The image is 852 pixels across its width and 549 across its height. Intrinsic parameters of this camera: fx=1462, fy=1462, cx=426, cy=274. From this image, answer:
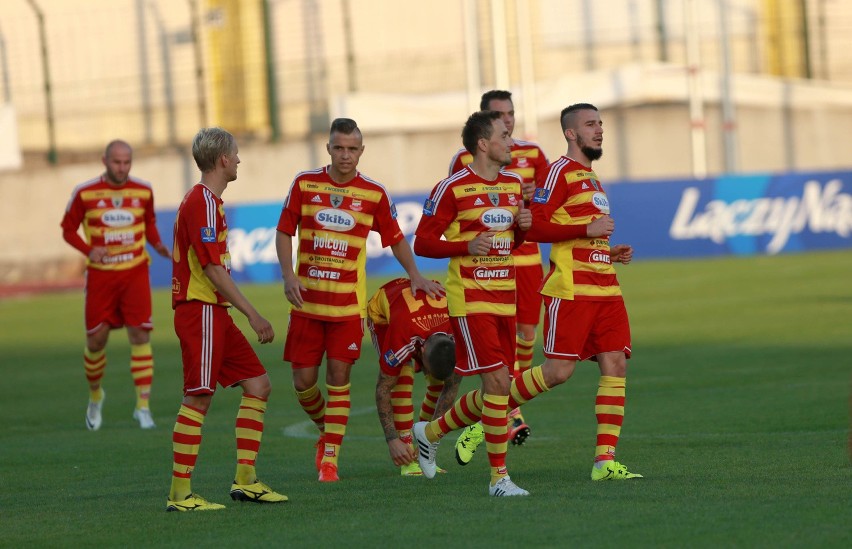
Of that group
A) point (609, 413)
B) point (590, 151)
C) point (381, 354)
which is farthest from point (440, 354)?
point (590, 151)

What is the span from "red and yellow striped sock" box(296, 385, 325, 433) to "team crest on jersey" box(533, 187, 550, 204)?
194 centimetres

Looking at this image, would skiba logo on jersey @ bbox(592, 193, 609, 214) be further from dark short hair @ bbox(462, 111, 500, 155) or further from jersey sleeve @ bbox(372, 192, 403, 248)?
jersey sleeve @ bbox(372, 192, 403, 248)

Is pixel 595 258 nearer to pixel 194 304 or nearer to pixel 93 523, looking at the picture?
pixel 194 304

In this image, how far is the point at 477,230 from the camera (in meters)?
8.57

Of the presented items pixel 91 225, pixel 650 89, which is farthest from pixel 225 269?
pixel 650 89

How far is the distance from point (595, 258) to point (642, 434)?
7.12 feet

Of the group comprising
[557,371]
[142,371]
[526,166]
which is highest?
[526,166]

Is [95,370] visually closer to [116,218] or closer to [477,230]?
[116,218]

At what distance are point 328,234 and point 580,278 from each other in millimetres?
1625

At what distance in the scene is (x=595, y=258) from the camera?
8.96m

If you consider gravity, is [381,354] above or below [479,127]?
below

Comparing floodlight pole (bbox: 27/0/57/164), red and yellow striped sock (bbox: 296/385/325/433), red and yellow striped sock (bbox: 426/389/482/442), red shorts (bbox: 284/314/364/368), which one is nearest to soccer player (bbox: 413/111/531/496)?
red and yellow striped sock (bbox: 426/389/482/442)

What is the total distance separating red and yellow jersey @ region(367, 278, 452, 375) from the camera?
9.45m

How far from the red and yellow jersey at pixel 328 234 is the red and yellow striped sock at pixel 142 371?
392 centimetres
